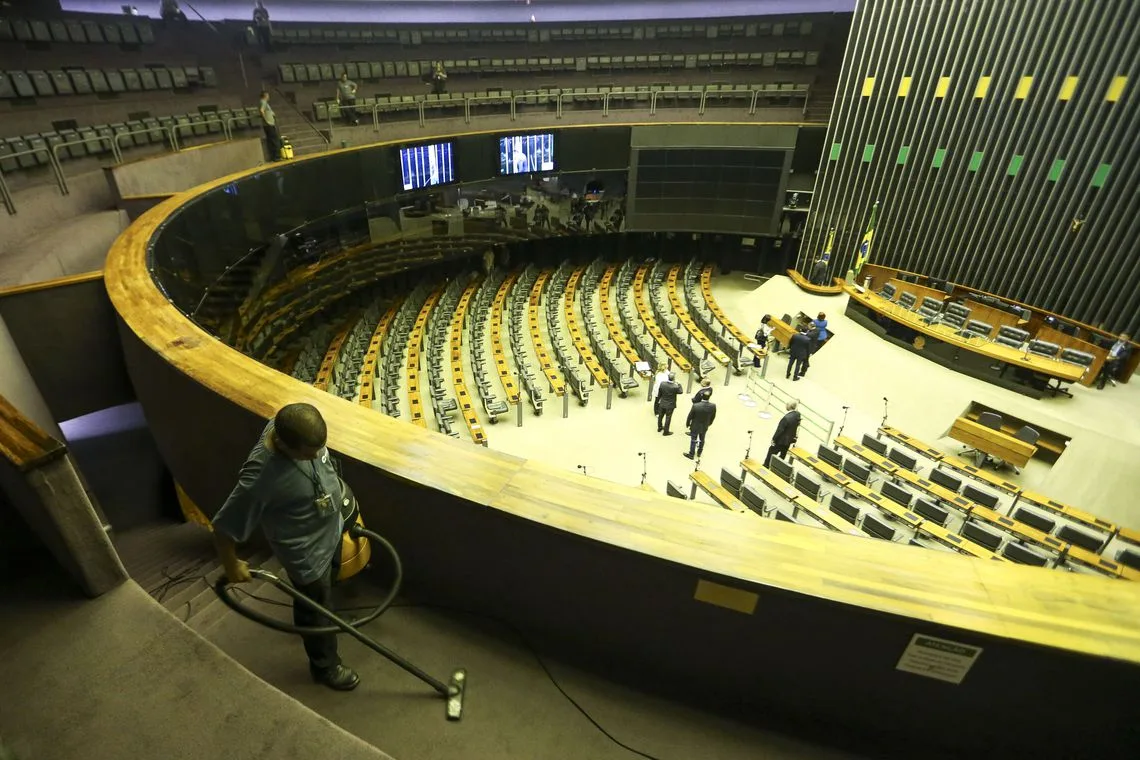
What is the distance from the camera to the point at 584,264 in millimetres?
14570

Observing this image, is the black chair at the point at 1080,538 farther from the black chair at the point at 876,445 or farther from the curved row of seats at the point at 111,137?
the curved row of seats at the point at 111,137

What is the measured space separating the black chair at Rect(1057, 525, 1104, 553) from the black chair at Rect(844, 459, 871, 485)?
1676mm

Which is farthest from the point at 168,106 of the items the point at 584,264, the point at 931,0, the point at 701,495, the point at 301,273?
the point at 931,0

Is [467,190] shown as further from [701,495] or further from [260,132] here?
[701,495]

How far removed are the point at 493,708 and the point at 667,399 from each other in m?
5.65

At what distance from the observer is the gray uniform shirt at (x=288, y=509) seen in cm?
165

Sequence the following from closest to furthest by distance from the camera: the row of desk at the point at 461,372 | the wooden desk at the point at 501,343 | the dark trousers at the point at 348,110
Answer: the row of desk at the point at 461,372 < the wooden desk at the point at 501,343 < the dark trousers at the point at 348,110

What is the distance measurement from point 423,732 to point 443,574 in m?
0.55

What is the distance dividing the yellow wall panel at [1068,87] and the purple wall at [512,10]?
242 inches

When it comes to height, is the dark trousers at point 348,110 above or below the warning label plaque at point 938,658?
above

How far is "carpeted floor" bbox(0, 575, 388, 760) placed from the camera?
1.43 metres

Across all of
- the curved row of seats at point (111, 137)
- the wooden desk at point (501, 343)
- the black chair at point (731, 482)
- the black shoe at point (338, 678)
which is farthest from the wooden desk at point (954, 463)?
the curved row of seats at point (111, 137)

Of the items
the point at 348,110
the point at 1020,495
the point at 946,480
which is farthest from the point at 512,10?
the point at 1020,495

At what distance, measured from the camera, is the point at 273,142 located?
8141 millimetres
